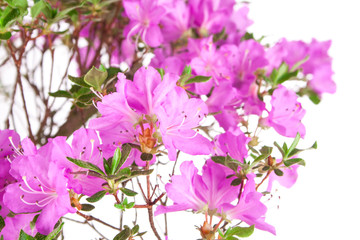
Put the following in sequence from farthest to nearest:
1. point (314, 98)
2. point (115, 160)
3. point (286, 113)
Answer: point (314, 98)
point (286, 113)
point (115, 160)

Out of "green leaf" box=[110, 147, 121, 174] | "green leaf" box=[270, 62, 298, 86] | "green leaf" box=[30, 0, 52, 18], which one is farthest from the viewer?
"green leaf" box=[270, 62, 298, 86]

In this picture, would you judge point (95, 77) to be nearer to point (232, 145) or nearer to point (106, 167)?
point (106, 167)

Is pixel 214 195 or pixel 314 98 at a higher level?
pixel 314 98

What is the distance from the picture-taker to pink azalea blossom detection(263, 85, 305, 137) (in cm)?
90

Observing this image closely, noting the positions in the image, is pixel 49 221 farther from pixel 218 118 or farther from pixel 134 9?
pixel 134 9

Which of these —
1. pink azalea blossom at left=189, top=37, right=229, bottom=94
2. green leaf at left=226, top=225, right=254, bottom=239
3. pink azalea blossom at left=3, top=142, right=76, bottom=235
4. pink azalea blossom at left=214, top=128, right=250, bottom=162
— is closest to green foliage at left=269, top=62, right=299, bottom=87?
pink azalea blossom at left=189, top=37, right=229, bottom=94

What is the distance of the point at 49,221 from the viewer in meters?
0.66

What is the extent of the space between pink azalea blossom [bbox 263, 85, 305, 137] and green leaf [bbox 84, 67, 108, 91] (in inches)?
14.1

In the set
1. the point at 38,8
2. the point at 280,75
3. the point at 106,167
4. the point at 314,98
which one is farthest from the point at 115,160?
the point at 314,98

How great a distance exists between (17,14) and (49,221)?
393mm

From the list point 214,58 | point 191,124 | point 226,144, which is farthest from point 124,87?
point 214,58

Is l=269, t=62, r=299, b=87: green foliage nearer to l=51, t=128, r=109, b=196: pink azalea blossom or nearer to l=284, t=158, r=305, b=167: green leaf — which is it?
l=284, t=158, r=305, b=167: green leaf

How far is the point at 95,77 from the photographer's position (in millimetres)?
688

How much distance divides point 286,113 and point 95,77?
1.36 ft
